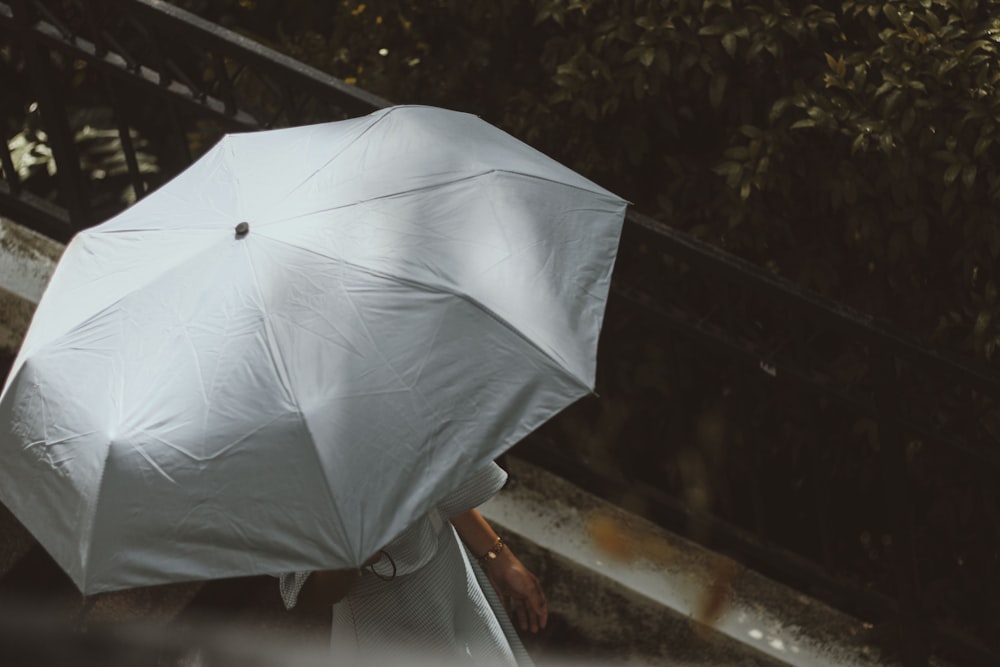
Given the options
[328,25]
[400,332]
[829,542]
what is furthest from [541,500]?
[328,25]

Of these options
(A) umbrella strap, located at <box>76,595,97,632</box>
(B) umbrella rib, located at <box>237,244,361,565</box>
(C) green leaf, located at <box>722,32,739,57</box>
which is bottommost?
(A) umbrella strap, located at <box>76,595,97,632</box>

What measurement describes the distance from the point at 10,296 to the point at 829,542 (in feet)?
9.44

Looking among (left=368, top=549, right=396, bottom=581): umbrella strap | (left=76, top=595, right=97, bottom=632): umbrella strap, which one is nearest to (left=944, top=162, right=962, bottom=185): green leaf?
(left=368, top=549, right=396, bottom=581): umbrella strap

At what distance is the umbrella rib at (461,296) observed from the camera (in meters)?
2.43

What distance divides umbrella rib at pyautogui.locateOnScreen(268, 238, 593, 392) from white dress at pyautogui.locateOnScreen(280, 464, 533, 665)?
0.58 metres

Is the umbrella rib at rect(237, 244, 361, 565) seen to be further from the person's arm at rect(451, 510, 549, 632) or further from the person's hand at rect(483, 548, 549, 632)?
the person's hand at rect(483, 548, 549, 632)

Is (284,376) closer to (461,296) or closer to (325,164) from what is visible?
(461,296)

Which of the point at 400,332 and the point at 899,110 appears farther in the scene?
the point at 899,110

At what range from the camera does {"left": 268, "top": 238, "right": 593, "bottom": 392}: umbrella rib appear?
243cm

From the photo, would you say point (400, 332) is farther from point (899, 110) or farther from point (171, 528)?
point (899, 110)

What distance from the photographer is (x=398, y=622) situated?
2959 mm

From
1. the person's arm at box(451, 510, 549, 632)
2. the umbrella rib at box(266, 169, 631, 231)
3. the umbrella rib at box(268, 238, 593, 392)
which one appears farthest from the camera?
the person's arm at box(451, 510, 549, 632)

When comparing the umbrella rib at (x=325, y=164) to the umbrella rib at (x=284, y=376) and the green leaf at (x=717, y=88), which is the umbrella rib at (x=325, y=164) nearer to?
the umbrella rib at (x=284, y=376)

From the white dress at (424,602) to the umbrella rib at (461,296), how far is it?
1.91 ft
